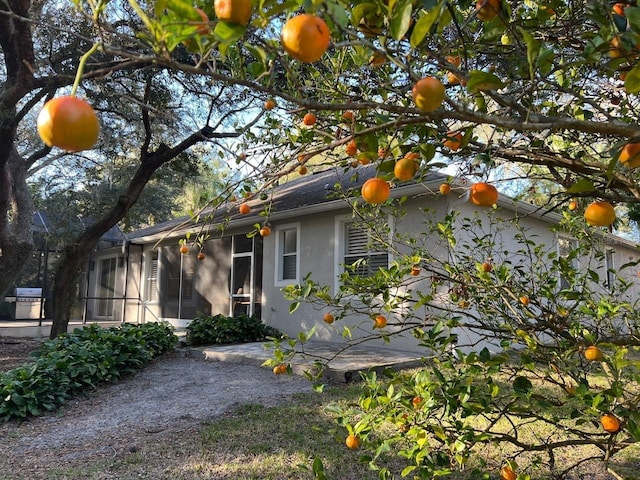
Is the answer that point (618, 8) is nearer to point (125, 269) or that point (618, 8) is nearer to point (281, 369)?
point (281, 369)

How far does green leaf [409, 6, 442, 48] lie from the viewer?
112 centimetres

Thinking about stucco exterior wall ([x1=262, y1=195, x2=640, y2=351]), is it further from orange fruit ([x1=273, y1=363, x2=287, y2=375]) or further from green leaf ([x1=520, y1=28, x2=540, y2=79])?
green leaf ([x1=520, y1=28, x2=540, y2=79])

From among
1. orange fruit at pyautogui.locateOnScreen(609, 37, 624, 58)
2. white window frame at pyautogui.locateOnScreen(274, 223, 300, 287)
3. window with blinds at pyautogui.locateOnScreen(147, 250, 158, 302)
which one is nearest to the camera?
orange fruit at pyautogui.locateOnScreen(609, 37, 624, 58)

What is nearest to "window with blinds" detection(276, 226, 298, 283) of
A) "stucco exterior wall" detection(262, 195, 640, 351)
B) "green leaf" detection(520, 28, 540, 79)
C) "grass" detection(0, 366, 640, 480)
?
"stucco exterior wall" detection(262, 195, 640, 351)

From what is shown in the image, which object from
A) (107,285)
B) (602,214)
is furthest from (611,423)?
(107,285)

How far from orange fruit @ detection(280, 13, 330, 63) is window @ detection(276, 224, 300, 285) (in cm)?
954

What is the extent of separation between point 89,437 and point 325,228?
20.7 feet

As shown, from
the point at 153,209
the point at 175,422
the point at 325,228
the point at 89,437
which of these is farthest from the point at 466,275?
the point at 153,209

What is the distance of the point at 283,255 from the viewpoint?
429 inches

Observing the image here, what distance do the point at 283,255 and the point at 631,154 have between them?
9.79 metres

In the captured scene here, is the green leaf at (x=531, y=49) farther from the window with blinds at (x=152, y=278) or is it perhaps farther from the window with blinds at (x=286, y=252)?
the window with blinds at (x=152, y=278)

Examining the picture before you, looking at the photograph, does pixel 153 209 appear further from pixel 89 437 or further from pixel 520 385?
pixel 520 385

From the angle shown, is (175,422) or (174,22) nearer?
(174,22)

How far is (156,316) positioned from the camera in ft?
49.0
